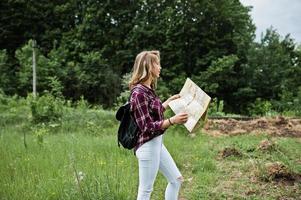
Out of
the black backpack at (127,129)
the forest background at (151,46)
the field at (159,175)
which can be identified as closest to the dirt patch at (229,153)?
the field at (159,175)

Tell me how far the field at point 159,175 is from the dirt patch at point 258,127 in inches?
22.9

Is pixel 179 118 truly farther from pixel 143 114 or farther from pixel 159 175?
pixel 159 175

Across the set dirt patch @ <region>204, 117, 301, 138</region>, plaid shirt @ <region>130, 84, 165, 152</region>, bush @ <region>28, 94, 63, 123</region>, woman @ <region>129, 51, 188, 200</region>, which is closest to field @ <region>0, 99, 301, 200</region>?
dirt patch @ <region>204, 117, 301, 138</region>

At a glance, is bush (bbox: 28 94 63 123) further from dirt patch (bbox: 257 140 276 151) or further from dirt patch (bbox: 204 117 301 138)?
dirt patch (bbox: 257 140 276 151)

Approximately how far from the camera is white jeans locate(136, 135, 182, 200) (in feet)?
11.4

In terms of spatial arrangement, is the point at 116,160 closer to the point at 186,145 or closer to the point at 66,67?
the point at 186,145

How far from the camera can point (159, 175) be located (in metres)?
6.09

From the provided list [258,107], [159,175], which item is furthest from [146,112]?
[258,107]

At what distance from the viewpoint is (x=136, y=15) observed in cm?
2906

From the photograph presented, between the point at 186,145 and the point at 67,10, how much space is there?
903 inches

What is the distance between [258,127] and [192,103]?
25.8 ft


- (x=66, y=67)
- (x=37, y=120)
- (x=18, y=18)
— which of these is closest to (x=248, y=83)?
(x=66, y=67)

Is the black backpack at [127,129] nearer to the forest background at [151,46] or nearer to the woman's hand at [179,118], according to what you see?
the woman's hand at [179,118]

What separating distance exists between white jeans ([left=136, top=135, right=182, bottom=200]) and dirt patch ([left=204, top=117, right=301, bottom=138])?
663cm
